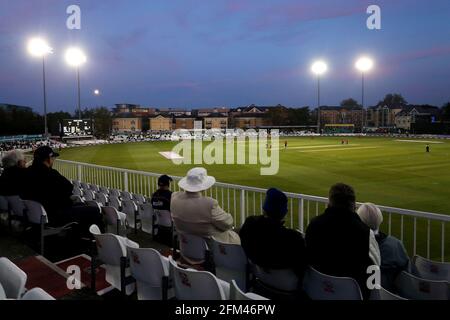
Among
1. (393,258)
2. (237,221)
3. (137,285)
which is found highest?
(393,258)

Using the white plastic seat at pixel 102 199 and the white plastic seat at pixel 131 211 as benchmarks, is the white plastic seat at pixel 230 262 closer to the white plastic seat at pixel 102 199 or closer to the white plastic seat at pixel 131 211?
the white plastic seat at pixel 131 211

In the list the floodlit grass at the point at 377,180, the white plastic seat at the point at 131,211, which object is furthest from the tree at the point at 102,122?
the white plastic seat at the point at 131,211

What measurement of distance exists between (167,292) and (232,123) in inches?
6061

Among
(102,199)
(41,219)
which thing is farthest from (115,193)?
(41,219)

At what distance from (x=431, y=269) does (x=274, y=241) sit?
1763 millimetres

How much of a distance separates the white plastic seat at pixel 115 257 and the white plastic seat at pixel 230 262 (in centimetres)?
88

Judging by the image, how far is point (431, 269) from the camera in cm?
400

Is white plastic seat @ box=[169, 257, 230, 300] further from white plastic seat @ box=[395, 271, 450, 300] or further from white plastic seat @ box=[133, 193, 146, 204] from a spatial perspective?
white plastic seat @ box=[133, 193, 146, 204]

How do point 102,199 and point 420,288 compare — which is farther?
point 102,199

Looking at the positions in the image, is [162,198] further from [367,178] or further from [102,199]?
[367,178]
